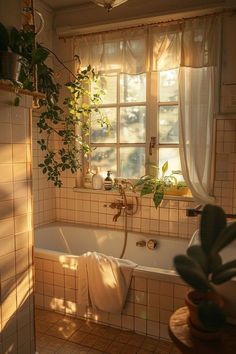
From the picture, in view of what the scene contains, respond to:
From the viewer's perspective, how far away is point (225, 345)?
784 mm

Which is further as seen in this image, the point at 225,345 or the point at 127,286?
the point at 127,286

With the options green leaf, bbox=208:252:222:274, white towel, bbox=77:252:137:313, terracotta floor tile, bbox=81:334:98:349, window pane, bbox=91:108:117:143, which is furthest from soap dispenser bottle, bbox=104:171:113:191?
green leaf, bbox=208:252:222:274

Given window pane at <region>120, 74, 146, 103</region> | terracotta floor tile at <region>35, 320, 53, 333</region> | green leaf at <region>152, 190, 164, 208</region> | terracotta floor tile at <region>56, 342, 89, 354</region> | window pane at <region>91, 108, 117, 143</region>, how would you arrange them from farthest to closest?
window pane at <region>91, 108, 117, 143</region> → window pane at <region>120, 74, 146, 103</region> → green leaf at <region>152, 190, 164, 208</region> → terracotta floor tile at <region>35, 320, 53, 333</region> → terracotta floor tile at <region>56, 342, 89, 354</region>

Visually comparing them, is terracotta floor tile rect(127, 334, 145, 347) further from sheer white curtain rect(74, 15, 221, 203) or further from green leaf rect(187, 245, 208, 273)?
green leaf rect(187, 245, 208, 273)

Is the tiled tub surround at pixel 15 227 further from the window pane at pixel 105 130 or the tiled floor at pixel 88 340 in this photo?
the window pane at pixel 105 130

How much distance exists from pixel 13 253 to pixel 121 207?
139cm

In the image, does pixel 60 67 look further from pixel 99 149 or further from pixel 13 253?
pixel 13 253

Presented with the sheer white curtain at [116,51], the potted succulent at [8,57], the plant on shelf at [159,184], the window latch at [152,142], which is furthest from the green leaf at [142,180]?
the potted succulent at [8,57]

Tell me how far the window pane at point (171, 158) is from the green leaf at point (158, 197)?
0.23 metres

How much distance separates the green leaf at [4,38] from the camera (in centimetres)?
135

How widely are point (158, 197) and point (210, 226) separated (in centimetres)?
180

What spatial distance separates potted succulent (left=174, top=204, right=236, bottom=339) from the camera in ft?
2.33

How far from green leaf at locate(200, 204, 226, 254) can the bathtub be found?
1288 millimetres

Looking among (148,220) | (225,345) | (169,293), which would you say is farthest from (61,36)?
(225,345)
